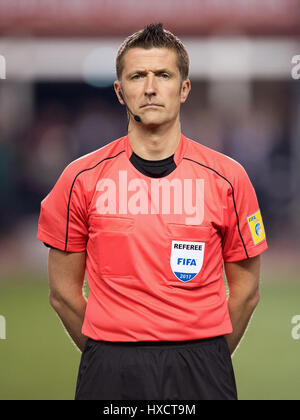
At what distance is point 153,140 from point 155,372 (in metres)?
0.81

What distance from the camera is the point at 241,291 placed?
2457 millimetres

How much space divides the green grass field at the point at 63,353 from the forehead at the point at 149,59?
2.66 metres

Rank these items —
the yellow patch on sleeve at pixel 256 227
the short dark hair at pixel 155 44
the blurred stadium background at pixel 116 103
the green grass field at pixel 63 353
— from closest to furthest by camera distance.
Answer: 1. the short dark hair at pixel 155 44
2. the yellow patch on sleeve at pixel 256 227
3. the green grass field at pixel 63 353
4. the blurred stadium background at pixel 116 103

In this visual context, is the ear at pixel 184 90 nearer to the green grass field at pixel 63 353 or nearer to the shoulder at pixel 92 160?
the shoulder at pixel 92 160

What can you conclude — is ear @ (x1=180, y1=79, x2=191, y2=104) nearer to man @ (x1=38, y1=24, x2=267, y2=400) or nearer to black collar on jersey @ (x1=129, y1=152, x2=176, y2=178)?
man @ (x1=38, y1=24, x2=267, y2=400)

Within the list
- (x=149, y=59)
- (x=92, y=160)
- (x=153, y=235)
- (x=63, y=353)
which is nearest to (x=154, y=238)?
(x=153, y=235)

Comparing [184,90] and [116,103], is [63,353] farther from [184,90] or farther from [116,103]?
[116,103]

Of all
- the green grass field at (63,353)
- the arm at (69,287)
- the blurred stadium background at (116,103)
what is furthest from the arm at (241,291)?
the blurred stadium background at (116,103)

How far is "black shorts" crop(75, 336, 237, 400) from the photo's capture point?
2.04m

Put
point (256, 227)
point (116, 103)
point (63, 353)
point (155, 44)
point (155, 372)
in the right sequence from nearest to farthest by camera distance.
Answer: point (155, 372)
point (155, 44)
point (256, 227)
point (63, 353)
point (116, 103)

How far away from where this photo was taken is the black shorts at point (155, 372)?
204 centimetres

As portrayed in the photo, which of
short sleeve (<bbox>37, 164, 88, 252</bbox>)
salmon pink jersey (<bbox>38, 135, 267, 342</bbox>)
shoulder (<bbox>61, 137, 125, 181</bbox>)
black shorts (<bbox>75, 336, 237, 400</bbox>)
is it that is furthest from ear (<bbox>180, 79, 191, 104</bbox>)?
black shorts (<bbox>75, 336, 237, 400</bbox>)

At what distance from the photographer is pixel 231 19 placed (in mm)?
11008
